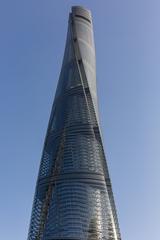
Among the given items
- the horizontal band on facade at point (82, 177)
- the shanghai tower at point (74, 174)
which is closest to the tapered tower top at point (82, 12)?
the shanghai tower at point (74, 174)

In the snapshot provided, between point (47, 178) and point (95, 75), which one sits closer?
point (47, 178)

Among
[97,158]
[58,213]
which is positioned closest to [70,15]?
[97,158]

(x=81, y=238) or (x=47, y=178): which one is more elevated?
(x=47, y=178)

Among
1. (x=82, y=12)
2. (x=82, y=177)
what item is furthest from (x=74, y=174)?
(x=82, y=12)

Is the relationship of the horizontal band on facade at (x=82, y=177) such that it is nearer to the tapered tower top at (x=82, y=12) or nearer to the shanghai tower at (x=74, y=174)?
the shanghai tower at (x=74, y=174)

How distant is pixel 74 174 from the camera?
8450 cm

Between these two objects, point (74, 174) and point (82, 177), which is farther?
point (74, 174)

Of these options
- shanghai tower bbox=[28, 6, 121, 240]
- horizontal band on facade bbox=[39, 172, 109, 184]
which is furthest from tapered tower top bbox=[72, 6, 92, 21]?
horizontal band on facade bbox=[39, 172, 109, 184]

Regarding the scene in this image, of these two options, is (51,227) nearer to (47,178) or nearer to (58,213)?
(58,213)

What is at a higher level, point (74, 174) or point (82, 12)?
point (82, 12)

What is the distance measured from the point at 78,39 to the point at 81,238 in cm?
5309

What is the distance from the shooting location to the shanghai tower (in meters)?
80.2

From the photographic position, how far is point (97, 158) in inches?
3401

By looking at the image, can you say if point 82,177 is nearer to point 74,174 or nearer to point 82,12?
point 74,174
